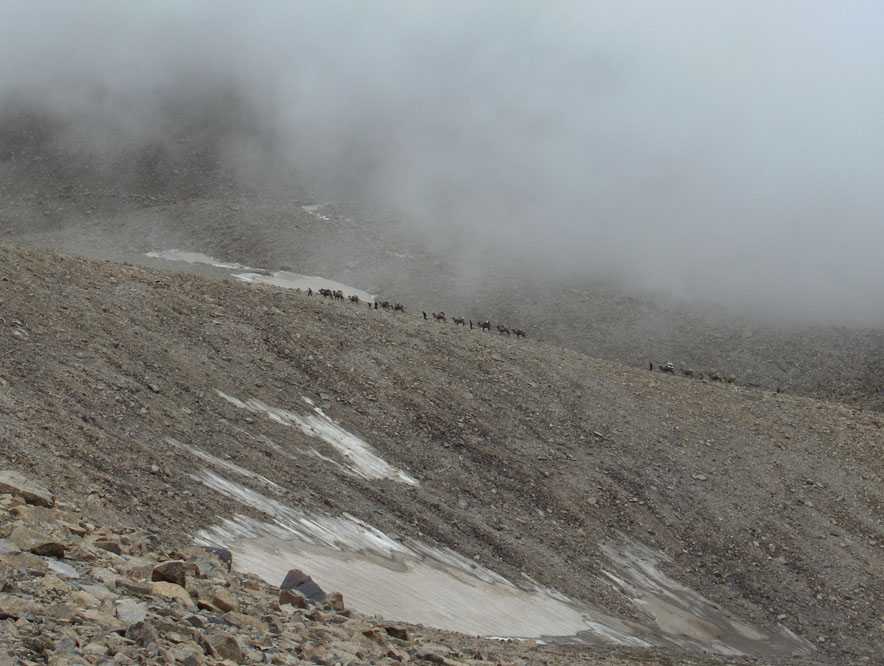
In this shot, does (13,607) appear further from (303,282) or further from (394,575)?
(303,282)

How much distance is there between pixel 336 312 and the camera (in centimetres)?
4597

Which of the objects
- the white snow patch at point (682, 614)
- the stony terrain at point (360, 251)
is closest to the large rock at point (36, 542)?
the white snow patch at point (682, 614)

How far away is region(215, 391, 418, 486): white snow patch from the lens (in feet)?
112

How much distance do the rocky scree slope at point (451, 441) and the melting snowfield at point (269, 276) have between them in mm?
29809

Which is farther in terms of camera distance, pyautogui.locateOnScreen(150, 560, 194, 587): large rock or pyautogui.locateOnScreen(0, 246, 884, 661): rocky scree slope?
pyautogui.locateOnScreen(0, 246, 884, 661): rocky scree slope

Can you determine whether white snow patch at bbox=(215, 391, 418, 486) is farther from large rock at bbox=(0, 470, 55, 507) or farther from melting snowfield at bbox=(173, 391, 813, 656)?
large rock at bbox=(0, 470, 55, 507)

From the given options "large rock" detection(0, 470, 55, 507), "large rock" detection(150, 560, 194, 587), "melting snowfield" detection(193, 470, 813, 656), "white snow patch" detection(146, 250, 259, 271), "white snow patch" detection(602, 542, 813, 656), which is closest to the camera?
"large rock" detection(150, 560, 194, 587)

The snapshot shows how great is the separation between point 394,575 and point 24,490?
1206 cm

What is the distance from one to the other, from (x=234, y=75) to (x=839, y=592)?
363 feet

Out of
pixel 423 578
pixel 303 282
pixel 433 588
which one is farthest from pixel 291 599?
pixel 303 282

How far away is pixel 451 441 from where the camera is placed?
3872cm

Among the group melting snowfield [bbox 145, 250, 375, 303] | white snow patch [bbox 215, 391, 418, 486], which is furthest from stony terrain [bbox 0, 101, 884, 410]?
white snow patch [bbox 215, 391, 418, 486]

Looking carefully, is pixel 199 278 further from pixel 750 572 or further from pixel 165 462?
pixel 750 572

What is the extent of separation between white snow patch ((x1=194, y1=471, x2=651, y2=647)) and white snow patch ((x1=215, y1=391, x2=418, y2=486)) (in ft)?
14.7
